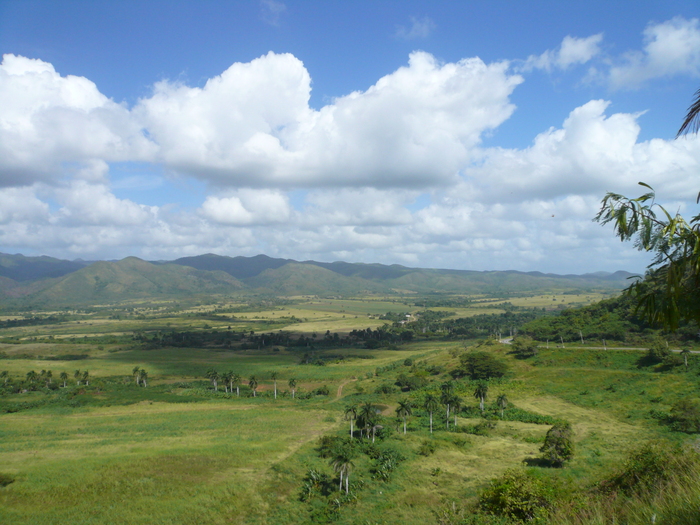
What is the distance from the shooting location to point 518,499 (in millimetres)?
22641

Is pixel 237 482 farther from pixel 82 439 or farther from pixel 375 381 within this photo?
pixel 375 381

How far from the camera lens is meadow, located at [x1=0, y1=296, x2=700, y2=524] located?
29250mm

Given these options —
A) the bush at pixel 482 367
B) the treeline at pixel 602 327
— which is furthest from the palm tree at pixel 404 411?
the treeline at pixel 602 327

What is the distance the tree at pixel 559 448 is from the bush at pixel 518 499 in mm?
12930

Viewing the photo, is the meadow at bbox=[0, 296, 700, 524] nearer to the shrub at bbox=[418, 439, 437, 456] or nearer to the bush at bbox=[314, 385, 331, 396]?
the shrub at bbox=[418, 439, 437, 456]

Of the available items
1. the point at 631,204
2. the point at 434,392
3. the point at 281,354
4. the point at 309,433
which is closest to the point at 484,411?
the point at 434,392

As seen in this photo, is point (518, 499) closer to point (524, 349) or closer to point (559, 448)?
point (559, 448)

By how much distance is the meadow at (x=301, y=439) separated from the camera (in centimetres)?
2925

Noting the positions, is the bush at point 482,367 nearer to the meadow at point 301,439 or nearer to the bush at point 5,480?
the meadow at point 301,439

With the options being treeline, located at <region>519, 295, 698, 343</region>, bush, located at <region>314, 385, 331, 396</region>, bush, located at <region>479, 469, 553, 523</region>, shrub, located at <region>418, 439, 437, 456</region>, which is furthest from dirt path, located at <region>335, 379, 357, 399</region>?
treeline, located at <region>519, 295, 698, 343</region>

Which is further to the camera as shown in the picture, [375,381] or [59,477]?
[375,381]

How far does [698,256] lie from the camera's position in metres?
7.62

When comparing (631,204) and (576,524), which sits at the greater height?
(631,204)

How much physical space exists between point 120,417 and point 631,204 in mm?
68714
